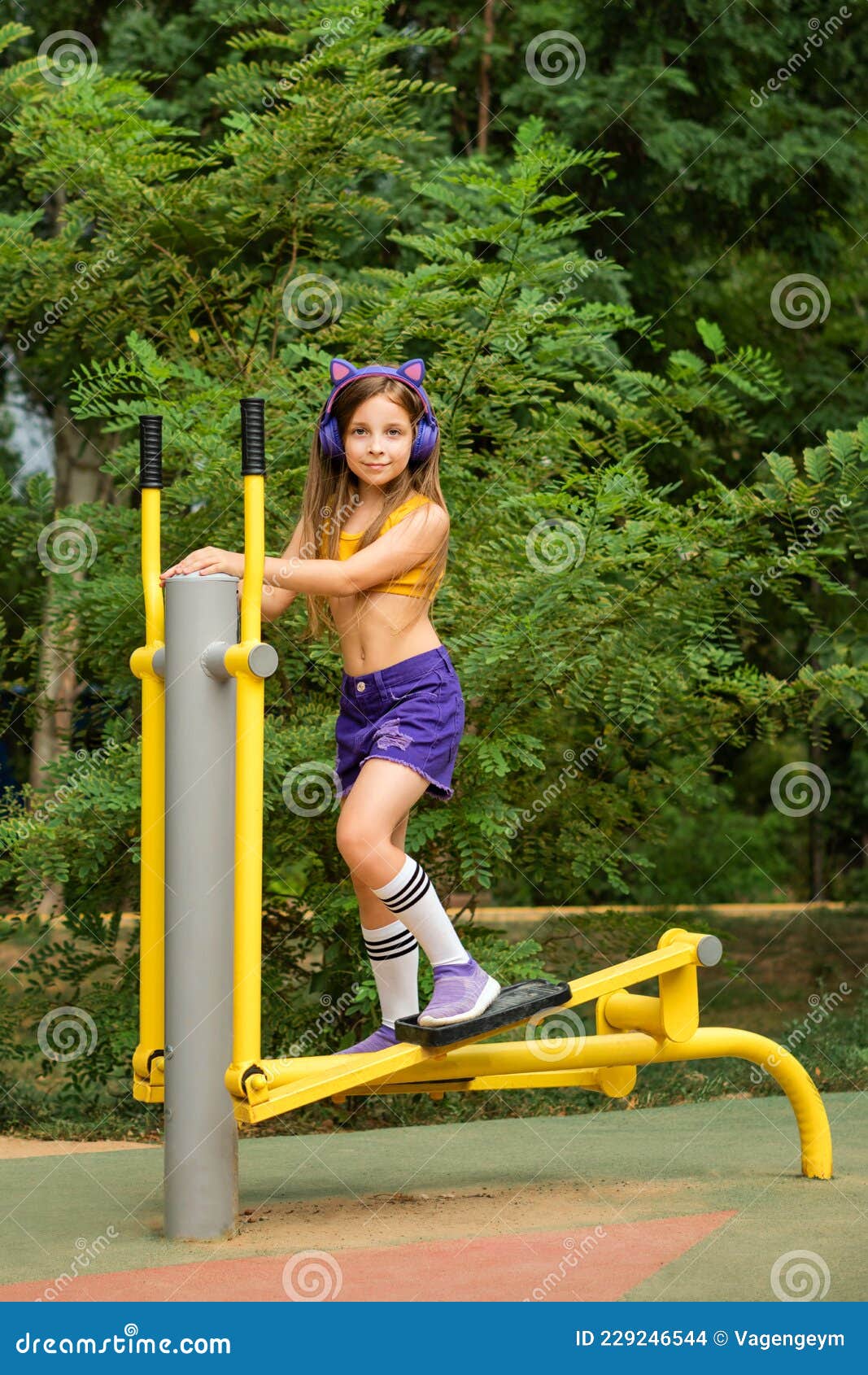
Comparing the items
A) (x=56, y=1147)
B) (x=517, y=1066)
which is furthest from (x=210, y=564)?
(x=56, y=1147)

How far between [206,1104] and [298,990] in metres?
2.36

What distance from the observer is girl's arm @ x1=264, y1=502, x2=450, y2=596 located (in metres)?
3.24

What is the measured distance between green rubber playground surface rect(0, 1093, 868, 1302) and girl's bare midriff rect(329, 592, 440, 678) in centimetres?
121

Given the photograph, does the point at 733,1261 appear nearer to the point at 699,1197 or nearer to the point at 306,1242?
the point at 699,1197

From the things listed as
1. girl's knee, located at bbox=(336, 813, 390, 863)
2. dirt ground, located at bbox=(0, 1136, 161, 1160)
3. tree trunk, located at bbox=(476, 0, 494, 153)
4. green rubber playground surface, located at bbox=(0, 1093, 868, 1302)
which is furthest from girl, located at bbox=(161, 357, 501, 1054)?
tree trunk, located at bbox=(476, 0, 494, 153)

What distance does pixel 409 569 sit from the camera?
3383 mm

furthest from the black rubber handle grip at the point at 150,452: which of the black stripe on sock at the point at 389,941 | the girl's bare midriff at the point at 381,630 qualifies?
the black stripe on sock at the point at 389,941

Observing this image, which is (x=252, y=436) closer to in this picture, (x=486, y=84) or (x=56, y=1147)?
(x=56, y=1147)

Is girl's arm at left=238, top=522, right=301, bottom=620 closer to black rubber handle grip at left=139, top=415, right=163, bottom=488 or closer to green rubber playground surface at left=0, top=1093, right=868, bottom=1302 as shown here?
black rubber handle grip at left=139, top=415, right=163, bottom=488

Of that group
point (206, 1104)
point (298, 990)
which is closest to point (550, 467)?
point (298, 990)

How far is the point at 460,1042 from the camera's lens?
3.30m

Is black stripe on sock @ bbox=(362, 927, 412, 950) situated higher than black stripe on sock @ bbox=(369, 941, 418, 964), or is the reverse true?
black stripe on sock @ bbox=(362, 927, 412, 950)

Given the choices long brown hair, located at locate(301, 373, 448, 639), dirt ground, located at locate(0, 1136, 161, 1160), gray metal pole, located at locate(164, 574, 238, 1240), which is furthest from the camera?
dirt ground, located at locate(0, 1136, 161, 1160)

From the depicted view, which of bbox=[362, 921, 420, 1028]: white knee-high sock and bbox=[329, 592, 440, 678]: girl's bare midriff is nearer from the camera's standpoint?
bbox=[329, 592, 440, 678]: girl's bare midriff
